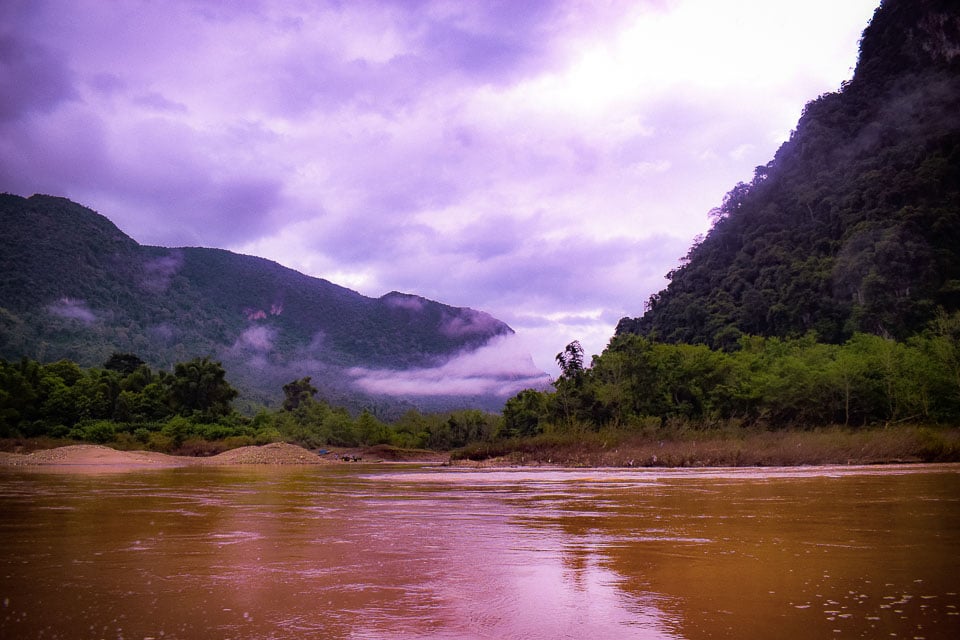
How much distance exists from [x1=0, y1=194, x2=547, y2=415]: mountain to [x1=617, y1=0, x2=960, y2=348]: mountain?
236 ft

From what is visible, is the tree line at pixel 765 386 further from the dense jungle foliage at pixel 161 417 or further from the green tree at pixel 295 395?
the green tree at pixel 295 395

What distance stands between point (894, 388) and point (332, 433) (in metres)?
58.0

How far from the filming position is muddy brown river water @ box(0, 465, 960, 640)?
13.6 feet

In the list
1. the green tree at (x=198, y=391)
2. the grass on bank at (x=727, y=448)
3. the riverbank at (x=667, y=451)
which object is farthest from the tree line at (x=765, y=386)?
the green tree at (x=198, y=391)

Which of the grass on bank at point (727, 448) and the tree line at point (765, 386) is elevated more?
the tree line at point (765, 386)

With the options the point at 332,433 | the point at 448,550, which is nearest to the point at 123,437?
the point at 332,433

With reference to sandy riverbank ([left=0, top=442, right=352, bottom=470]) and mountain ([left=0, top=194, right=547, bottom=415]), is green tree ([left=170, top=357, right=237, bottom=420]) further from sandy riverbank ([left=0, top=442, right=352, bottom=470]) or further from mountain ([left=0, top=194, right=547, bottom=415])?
mountain ([left=0, top=194, right=547, bottom=415])

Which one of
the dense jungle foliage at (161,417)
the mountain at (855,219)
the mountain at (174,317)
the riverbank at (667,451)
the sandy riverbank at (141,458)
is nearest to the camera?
the riverbank at (667,451)

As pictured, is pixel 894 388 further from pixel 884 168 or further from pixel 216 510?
pixel 884 168

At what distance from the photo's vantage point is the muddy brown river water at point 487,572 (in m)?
4.14

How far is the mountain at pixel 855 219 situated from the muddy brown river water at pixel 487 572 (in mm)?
67179

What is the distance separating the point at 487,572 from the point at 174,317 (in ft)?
473

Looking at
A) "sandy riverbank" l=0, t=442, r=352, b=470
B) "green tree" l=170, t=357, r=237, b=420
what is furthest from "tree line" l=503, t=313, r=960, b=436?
"green tree" l=170, t=357, r=237, b=420

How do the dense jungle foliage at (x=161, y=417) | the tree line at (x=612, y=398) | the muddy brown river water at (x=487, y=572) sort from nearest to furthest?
the muddy brown river water at (x=487, y=572)
the tree line at (x=612, y=398)
the dense jungle foliage at (x=161, y=417)
